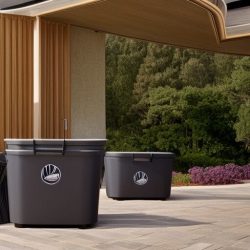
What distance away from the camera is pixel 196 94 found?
23.2m

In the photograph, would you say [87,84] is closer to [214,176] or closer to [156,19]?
[156,19]

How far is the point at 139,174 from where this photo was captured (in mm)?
8992

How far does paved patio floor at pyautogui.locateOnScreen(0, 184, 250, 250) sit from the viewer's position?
489cm

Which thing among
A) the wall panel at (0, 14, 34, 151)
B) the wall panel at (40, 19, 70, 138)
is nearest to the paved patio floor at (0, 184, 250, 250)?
the wall panel at (0, 14, 34, 151)

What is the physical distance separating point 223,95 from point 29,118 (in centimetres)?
1444

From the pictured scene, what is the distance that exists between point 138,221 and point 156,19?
6474 millimetres

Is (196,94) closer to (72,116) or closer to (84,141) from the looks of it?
(72,116)

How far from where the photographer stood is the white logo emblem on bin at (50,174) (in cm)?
564

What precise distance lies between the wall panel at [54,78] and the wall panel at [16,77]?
27 centimetres

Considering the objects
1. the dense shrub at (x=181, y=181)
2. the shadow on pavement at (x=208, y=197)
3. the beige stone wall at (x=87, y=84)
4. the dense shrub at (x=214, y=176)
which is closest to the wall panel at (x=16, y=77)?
the beige stone wall at (x=87, y=84)

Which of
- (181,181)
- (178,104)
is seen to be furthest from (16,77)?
(178,104)

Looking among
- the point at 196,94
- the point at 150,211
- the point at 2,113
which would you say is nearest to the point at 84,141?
the point at 150,211

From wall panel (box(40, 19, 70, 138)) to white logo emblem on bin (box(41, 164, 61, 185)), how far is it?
17.7ft

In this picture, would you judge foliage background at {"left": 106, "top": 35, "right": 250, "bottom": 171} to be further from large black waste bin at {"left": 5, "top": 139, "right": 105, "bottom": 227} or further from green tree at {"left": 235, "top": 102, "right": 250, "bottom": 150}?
large black waste bin at {"left": 5, "top": 139, "right": 105, "bottom": 227}
